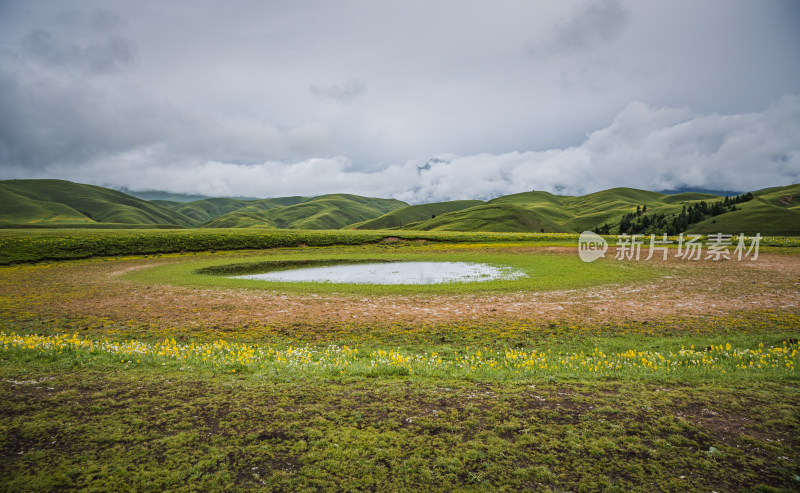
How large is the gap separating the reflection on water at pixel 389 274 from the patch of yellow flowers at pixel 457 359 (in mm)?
18575

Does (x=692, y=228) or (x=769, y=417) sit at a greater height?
(x=692, y=228)

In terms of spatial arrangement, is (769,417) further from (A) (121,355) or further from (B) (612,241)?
(B) (612,241)

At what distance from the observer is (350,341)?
15.1 meters

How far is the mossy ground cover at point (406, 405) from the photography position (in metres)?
5.57

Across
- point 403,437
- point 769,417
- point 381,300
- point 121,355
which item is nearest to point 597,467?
point 403,437

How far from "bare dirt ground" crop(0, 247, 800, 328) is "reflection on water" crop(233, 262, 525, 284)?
7.86 m

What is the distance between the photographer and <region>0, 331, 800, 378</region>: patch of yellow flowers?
10812mm

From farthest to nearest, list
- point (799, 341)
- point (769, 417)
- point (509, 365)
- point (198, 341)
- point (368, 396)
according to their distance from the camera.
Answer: point (198, 341), point (799, 341), point (509, 365), point (368, 396), point (769, 417)

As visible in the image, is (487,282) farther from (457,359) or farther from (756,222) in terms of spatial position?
(756,222)

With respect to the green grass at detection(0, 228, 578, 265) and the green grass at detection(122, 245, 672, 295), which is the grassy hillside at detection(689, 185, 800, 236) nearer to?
the green grass at detection(0, 228, 578, 265)

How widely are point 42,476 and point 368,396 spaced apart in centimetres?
578

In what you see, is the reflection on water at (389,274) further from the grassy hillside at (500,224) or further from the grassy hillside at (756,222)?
the grassy hillside at (500,224)

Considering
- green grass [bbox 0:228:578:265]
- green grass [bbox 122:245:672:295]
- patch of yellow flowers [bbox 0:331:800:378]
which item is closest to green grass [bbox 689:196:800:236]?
green grass [bbox 0:228:578:265]

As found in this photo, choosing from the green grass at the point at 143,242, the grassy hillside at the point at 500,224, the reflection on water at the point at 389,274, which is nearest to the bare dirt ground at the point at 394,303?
the reflection on water at the point at 389,274
